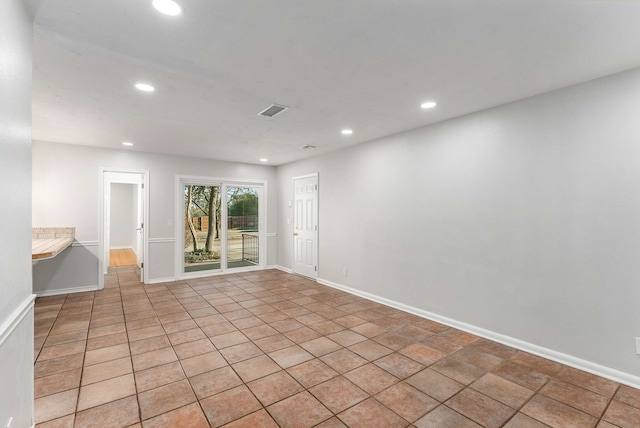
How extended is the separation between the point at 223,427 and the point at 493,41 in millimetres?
3170

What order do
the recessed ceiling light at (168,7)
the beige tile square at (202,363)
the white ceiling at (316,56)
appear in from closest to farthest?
the recessed ceiling light at (168,7)
the white ceiling at (316,56)
the beige tile square at (202,363)

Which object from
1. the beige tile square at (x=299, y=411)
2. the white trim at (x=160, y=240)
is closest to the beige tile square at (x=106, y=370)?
the beige tile square at (x=299, y=411)

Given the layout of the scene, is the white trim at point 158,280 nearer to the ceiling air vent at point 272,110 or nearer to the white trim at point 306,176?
the white trim at point 306,176

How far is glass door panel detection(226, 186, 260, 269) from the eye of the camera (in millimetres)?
6840

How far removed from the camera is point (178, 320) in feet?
12.8

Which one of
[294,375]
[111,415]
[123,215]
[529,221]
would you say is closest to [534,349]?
[529,221]

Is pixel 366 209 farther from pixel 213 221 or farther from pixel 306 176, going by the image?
pixel 213 221

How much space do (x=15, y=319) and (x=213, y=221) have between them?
530 centimetres

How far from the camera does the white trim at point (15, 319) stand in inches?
53.1

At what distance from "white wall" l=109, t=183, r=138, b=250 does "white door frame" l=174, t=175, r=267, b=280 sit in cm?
447

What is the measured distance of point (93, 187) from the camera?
5.33 meters

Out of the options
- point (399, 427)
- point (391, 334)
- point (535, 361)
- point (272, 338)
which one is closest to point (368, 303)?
point (391, 334)

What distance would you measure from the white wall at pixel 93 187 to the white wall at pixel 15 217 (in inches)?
166

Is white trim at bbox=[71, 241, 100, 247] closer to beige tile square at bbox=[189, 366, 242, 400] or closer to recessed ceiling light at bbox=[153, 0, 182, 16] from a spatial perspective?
beige tile square at bbox=[189, 366, 242, 400]
